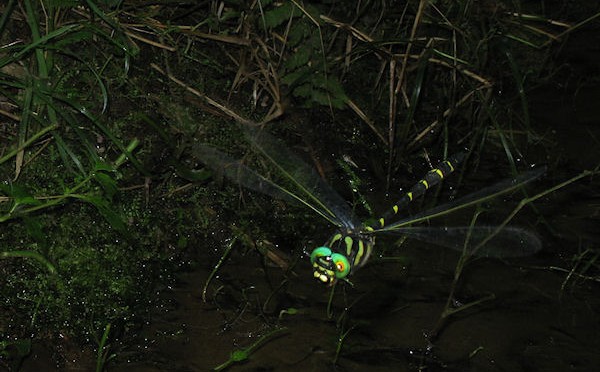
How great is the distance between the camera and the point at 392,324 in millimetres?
2824

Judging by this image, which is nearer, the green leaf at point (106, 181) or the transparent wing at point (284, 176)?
the green leaf at point (106, 181)

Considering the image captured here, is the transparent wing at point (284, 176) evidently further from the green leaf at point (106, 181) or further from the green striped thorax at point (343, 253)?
the green leaf at point (106, 181)

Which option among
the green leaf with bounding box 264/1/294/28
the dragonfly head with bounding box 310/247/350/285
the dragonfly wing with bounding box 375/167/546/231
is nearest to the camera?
the dragonfly head with bounding box 310/247/350/285

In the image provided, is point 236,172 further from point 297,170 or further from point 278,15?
point 278,15

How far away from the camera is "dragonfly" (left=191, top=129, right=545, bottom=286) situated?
2850 millimetres

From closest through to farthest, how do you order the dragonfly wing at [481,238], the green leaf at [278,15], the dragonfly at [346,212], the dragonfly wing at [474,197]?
the dragonfly at [346,212] → the dragonfly wing at [481,238] → the dragonfly wing at [474,197] → the green leaf at [278,15]

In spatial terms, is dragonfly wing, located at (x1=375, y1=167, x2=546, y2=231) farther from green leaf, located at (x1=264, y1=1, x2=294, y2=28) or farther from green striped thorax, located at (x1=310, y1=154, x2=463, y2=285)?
green leaf, located at (x1=264, y1=1, x2=294, y2=28)

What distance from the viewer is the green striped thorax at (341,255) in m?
2.71

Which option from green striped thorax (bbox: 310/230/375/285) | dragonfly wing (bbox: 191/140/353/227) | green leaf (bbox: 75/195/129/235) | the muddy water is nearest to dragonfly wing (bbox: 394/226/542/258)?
the muddy water

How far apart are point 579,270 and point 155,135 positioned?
2.08m

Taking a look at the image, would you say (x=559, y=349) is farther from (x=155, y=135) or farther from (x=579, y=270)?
(x=155, y=135)

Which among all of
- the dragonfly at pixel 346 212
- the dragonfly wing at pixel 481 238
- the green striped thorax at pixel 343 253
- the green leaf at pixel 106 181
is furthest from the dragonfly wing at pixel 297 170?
the green leaf at pixel 106 181

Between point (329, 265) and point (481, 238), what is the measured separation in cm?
Result: 69

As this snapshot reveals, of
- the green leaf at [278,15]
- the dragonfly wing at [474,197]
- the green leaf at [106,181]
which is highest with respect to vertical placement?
the green leaf at [278,15]
